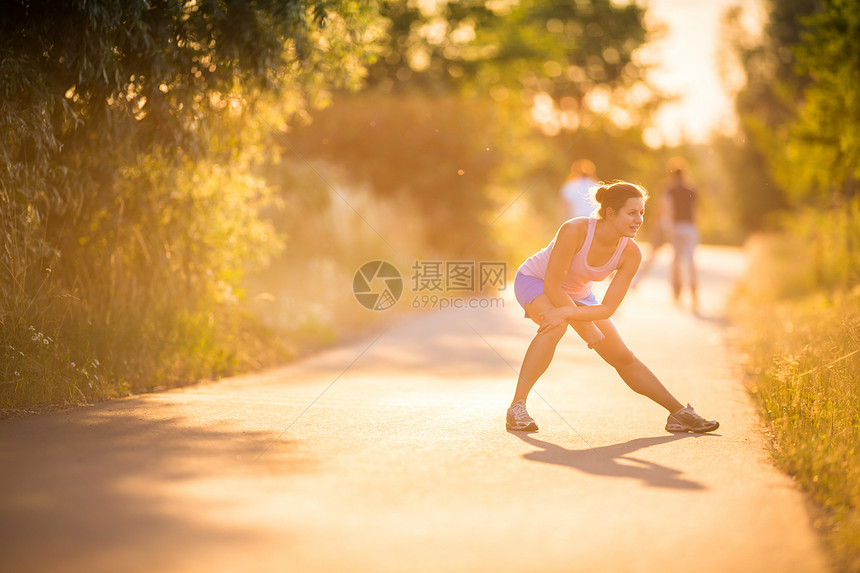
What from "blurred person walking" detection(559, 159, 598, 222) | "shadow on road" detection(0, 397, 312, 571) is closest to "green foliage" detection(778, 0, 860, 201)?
"blurred person walking" detection(559, 159, 598, 222)

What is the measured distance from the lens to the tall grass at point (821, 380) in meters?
4.18

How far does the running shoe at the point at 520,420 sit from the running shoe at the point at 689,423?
0.94m

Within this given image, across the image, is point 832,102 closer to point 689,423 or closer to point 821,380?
point 821,380

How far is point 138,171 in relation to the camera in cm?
832

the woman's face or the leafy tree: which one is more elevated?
the leafy tree

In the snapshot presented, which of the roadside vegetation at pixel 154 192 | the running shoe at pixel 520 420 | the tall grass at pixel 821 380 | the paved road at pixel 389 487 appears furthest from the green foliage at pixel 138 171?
the tall grass at pixel 821 380

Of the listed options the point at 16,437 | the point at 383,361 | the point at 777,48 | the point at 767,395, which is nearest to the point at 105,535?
the point at 16,437

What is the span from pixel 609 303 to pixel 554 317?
1.21 feet

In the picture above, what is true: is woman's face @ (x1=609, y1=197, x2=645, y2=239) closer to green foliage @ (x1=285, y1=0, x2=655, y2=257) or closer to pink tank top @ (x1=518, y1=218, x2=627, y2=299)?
pink tank top @ (x1=518, y1=218, x2=627, y2=299)

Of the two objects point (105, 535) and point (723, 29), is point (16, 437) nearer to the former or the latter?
point (105, 535)

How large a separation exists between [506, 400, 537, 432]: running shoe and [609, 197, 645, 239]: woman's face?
4.39 ft

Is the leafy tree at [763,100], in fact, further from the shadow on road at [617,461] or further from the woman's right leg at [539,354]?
the shadow on road at [617,461]

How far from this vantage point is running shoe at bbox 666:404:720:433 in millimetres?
6016

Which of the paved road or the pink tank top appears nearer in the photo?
the paved road
